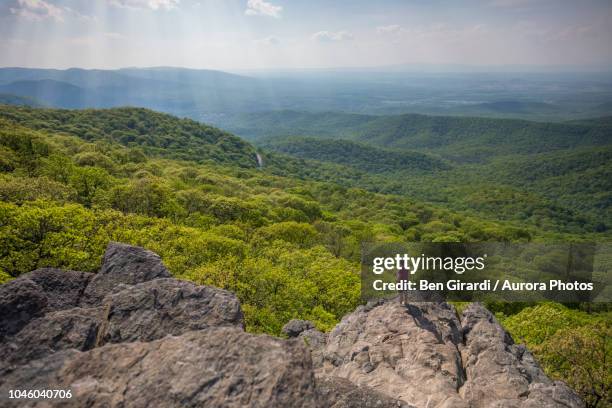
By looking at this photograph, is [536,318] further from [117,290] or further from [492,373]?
[117,290]

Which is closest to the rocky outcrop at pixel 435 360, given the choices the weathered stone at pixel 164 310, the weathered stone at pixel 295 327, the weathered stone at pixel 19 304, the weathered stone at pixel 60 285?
the weathered stone at pixel 295 327

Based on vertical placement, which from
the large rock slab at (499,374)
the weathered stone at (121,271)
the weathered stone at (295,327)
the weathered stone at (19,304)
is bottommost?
the weathered stone at (295,327)

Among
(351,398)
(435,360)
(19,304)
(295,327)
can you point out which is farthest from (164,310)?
(295,327)

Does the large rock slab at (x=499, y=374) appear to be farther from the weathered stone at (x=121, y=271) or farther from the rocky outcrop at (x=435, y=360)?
the weathered stone at (x=121, y=271)

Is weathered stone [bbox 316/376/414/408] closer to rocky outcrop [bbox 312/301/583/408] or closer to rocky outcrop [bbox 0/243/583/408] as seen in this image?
rocky outcrop [bbox 0/243/583/408]

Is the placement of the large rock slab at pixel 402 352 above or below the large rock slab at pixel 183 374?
below

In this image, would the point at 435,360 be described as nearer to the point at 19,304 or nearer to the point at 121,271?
the point at 121,271

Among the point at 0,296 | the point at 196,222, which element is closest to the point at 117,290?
the point at 0,296

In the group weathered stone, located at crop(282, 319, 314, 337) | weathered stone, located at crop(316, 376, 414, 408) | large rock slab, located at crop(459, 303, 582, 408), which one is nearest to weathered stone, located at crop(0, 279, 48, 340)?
weathered stone, located at crop(316, 376, 414, 408)
